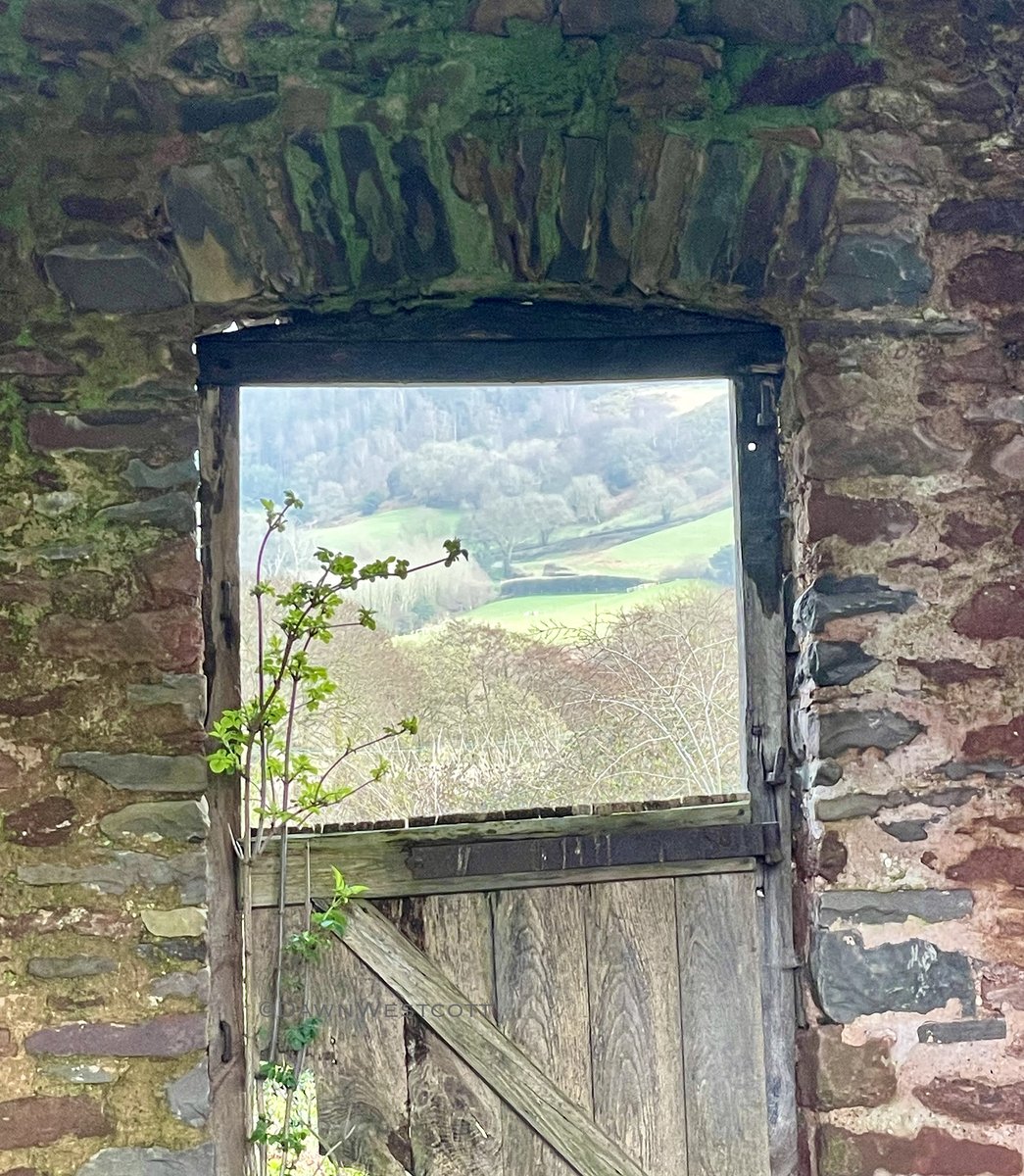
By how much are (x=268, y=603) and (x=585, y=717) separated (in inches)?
29.3

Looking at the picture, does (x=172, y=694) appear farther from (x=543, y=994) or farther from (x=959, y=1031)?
(x=959, y=1031)

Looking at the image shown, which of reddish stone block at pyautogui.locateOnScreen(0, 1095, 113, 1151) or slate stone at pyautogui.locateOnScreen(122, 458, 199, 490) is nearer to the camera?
reddish stone block at pyautogui.locateOnScreen(0, 1095, 113, 1151)

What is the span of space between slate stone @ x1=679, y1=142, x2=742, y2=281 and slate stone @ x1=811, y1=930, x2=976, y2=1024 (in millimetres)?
1432

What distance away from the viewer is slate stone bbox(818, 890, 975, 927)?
2.28 meters

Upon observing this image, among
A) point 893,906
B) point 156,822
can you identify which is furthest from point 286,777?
point 893,906

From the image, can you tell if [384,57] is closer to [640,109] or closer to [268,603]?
[640,109]

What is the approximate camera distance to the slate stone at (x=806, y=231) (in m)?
2.31

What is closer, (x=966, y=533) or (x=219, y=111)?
(x=219, y=111)

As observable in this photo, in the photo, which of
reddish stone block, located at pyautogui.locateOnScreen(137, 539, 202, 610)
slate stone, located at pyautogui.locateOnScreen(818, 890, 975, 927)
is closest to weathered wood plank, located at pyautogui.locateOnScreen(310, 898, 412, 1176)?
reddish stone block, located at pyautogui.locateOnScreen(137, 539, 202, 610)

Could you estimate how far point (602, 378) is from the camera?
8.18 ft

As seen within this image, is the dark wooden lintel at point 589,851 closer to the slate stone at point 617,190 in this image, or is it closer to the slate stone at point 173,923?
the slate stone at point 173,923

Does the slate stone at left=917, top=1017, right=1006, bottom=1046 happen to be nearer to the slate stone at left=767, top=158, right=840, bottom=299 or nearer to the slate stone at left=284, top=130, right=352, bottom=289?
the slate stone at left=767, top=158, right=840, bottom=299

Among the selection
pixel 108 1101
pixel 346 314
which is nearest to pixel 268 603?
pixel 346 314

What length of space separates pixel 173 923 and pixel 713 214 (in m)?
1.78
